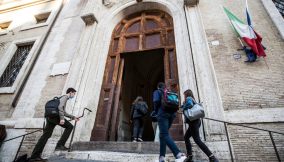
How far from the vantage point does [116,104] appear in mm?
6133

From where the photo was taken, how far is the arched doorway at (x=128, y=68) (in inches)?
228

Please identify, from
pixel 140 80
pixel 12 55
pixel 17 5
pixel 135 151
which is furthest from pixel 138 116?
pixel 17 5

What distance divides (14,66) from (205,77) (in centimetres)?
842

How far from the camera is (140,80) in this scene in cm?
1037

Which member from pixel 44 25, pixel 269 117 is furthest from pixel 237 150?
pixel 44 25

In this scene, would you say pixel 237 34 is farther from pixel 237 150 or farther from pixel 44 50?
pixel 44 50

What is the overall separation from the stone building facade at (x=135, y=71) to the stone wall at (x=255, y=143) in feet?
0.06

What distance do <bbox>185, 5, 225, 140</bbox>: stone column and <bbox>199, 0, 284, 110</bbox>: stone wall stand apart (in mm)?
252

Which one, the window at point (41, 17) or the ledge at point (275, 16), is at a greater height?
the window at point (41, 17)

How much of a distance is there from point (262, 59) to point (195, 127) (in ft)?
11.0

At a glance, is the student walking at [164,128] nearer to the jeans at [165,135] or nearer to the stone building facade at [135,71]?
the jeans at [165,135]

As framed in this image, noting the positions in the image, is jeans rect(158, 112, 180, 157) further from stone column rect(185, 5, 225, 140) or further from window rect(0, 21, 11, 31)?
window rect(0, 21, 11, 31)

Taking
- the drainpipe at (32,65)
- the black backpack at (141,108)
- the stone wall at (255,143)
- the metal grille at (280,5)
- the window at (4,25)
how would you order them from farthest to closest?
the window at (4,25)
the metal grille at (280,5)
the drainpipe at (32,65)
the black backpack at (141,108)
the stone wall at (255,143)

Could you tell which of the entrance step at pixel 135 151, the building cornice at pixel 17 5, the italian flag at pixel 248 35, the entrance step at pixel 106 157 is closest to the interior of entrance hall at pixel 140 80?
the entrance step at pixel 135 151
